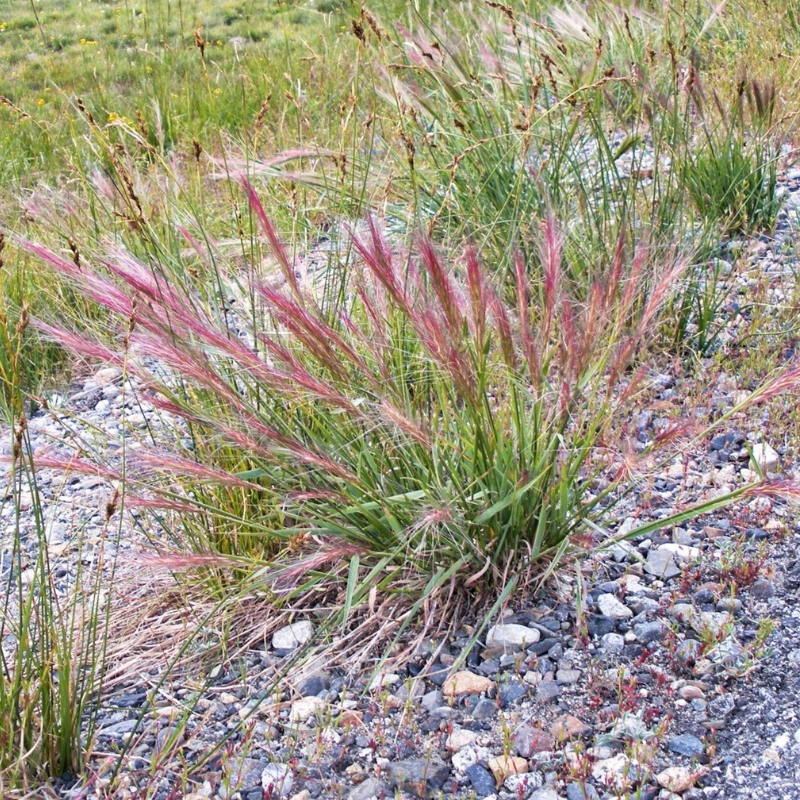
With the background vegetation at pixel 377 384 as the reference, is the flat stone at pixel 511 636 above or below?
below

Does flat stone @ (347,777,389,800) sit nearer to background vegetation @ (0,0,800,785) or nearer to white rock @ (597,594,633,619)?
background vegetation @ (0,0,800,785)

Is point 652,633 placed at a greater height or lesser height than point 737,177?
lesser

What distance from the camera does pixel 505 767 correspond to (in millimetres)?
1887

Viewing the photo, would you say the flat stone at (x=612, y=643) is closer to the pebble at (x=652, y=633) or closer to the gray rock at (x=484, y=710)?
the pebble at (x=652, y=633)

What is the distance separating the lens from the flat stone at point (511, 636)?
2199mm

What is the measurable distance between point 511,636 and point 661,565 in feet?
1.45

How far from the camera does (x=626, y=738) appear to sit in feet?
6.30

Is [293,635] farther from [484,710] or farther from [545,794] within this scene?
[545,794]

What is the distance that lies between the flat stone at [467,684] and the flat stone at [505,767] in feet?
0.63

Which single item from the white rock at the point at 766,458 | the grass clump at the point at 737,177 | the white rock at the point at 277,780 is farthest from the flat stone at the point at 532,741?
the grass clump at the point at 737,177

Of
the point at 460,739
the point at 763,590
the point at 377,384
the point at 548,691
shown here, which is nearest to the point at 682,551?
the point at 763,590

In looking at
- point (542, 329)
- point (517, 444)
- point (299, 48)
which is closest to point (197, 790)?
point (517, 444)

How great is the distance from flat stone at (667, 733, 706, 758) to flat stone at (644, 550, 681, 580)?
1.56 feet

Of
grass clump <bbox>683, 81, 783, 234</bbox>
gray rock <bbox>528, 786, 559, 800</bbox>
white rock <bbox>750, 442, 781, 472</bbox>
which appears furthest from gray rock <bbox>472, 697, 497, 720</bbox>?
grass clump <bbox>683, 81, 783, 234</bbox>
